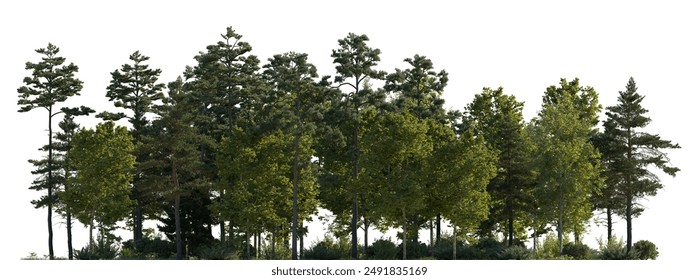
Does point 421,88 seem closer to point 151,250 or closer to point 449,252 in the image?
point 449,252

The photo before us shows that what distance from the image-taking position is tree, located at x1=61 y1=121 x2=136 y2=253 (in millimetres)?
65438

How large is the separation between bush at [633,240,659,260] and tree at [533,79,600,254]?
4.12 m

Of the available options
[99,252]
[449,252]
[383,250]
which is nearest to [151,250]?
[99,252]

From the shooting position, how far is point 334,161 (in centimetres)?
6462

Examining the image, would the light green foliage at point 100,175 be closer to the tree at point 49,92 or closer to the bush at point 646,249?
the tree at point 49,92

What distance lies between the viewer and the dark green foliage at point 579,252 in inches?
Result: 2457

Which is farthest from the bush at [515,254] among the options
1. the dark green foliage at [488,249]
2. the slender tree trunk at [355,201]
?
the slender tree trunk at [355,201]

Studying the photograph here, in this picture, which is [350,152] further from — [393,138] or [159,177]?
[159,177]

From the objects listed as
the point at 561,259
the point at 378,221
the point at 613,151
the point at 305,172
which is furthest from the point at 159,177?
the point at 613,151

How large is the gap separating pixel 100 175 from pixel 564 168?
105 ft

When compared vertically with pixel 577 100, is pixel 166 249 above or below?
below

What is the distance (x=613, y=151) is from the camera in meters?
64.0

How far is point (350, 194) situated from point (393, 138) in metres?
4.53

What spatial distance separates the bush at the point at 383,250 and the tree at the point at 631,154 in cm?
1562
